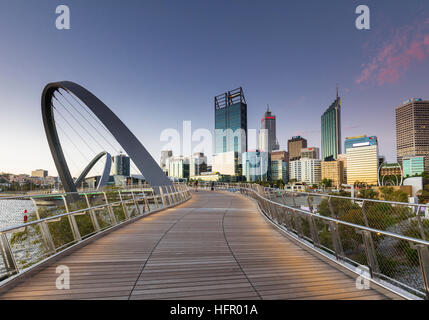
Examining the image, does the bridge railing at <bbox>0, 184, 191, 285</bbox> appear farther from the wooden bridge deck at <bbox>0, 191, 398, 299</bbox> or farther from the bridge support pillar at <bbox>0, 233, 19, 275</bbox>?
the wooden bridge deck at <bbox>0, 191, 398, 299</bbox>

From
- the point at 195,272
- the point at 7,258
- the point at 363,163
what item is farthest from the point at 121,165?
the point at 195,272

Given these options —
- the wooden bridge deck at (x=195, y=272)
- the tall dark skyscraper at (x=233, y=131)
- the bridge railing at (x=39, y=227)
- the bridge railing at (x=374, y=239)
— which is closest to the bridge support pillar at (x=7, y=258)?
the bridge railing at (x=39, y=227)

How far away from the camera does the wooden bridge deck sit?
129 inches

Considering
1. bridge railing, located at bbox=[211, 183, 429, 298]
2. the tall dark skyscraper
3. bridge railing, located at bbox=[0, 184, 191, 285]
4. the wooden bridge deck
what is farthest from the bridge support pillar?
the tall dark skyscraper

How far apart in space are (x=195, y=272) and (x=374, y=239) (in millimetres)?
2815

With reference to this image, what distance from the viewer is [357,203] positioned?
314 inches

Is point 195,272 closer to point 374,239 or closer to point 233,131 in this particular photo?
point 374,239

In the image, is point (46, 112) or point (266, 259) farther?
point (46, 112)

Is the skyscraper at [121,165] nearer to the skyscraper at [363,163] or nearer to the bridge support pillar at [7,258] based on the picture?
the skyscraper at [363,163]

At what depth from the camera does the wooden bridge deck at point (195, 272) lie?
3277 mm

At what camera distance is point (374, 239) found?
3721mm
